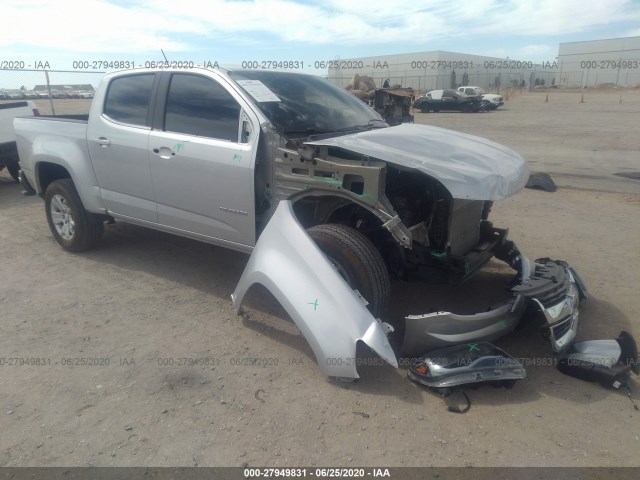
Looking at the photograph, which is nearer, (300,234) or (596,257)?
(300,234)

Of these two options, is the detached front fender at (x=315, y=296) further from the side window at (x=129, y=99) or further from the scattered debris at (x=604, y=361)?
the side window at (x=129, y=99)

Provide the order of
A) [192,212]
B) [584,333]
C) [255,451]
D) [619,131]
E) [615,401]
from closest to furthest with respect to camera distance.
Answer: [255,451] < [615,401] < [584,333] < [192,212] < [619,131]

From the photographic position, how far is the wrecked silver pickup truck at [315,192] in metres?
3.11

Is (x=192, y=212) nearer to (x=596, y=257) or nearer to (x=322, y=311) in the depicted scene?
(x=322, y=311)

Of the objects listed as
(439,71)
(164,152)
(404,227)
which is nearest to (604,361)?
(404,227)

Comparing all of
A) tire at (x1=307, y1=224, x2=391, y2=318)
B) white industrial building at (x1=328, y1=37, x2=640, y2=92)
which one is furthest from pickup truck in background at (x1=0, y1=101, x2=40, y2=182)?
white industrial building at (x1=328, y1=37, x2=640, y2=92)

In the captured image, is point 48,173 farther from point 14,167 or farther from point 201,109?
point 14,167

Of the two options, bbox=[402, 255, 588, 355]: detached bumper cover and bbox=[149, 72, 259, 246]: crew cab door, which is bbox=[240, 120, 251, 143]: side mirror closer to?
bbox=[149, 72, 259, 246]: crew cab door

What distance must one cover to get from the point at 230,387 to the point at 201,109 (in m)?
2.27

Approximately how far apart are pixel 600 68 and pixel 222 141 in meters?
63.8

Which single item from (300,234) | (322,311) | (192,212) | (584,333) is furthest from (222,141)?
(584,333)

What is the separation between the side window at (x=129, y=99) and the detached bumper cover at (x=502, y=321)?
3.04 m

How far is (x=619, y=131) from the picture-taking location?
1591 cm

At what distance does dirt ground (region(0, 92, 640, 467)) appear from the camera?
2.55m
